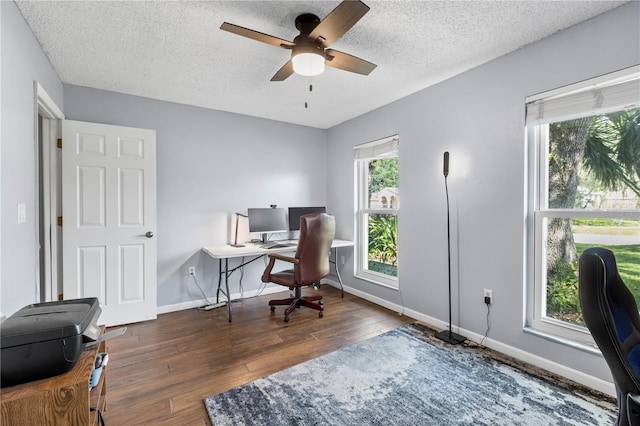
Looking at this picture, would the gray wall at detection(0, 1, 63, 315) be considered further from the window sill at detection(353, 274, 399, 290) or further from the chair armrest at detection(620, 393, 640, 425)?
the window sill at detection(353, 274, 399, 290)

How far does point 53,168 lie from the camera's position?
106 inches

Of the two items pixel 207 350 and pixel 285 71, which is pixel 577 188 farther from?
pixel 207 350

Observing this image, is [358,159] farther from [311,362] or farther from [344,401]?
[344,401]

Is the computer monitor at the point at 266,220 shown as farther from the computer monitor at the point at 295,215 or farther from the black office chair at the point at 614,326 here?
the black office chair at the point at 614,326

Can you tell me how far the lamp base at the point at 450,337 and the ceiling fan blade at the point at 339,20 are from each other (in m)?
2.51

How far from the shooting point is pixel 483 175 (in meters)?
2.49

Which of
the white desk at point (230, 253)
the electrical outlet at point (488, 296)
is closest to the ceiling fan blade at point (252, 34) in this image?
the white desk at point (230, 253)

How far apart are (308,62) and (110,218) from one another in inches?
96.8

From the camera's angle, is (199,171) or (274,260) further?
(199,171)

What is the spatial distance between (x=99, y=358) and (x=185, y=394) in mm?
671

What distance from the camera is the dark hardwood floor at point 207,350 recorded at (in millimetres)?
1770

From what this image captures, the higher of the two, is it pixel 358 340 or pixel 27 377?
pixel 27 377

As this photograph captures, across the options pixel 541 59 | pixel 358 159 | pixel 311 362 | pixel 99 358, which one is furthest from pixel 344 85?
pixel 99 358

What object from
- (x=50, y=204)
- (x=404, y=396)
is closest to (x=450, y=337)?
(x=404, y=396)
